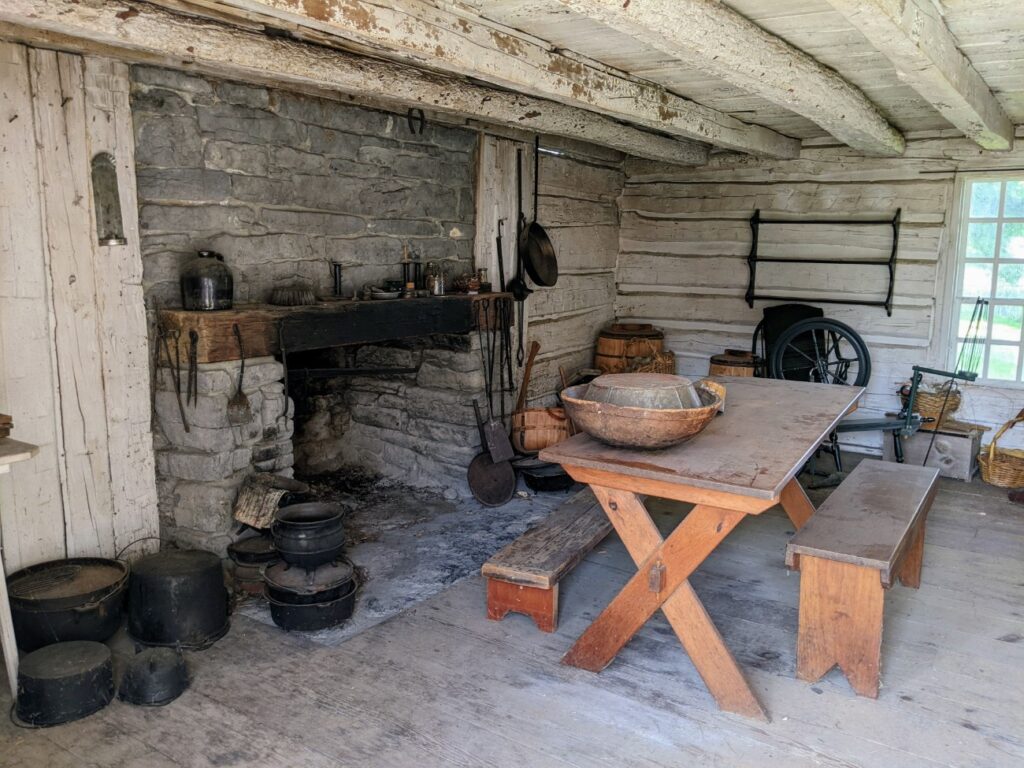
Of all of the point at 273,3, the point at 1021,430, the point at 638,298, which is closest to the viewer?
the point at 273,3

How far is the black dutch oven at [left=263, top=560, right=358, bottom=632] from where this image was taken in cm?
335

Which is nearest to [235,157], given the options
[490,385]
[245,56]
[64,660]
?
[245,56]

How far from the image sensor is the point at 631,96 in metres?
3.88

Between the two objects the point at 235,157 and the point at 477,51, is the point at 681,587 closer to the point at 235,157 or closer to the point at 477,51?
the point at 477,51

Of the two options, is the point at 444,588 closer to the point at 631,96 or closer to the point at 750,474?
the point at 750,474

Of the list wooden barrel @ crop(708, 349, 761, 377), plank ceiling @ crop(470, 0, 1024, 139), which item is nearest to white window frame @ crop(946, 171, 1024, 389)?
plank ceiling @ crop(470, 0, 1024, 139)

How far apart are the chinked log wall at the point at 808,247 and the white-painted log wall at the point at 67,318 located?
178 inches

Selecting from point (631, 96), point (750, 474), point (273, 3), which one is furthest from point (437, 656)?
point (631, 96)

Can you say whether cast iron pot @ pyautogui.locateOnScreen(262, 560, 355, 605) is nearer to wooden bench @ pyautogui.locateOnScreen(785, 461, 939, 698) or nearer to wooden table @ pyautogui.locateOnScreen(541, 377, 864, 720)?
wooden table @ pyautogui.locateOnScreen(541, 377, 864, 720)

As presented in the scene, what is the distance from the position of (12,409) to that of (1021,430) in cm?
602

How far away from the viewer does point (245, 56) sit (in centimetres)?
303

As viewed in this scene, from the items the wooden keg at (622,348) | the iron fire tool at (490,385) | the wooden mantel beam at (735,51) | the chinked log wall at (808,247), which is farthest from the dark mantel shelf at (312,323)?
the chinked log wall at (808,247)

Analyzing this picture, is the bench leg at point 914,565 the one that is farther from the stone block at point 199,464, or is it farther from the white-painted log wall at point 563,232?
the stone block at point 199,464

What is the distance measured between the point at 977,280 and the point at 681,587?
4.31 meters
